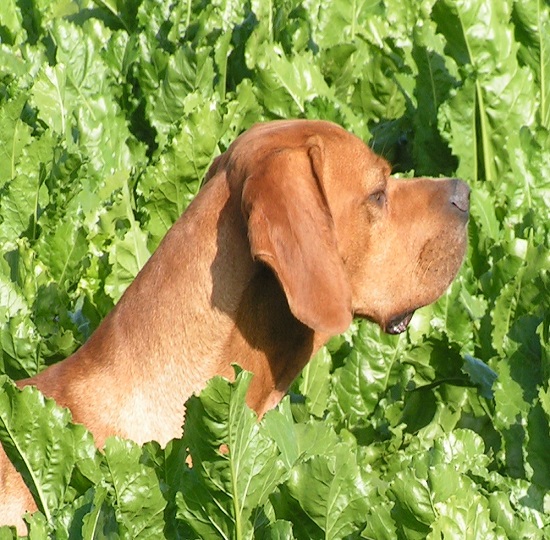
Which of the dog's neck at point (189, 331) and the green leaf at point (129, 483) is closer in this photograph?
the green leaf at point (129, 483)

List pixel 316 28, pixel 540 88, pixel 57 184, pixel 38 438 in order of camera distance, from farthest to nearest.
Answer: pixel 316 28
pixel 540 88
pixel 57 184
pixel 38 438

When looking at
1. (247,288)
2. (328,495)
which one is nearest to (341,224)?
(247,288)

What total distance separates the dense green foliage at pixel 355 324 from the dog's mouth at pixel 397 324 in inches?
15.4

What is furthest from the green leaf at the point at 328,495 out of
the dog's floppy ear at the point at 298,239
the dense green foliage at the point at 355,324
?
the dog's floppy ear at the point at 298,239

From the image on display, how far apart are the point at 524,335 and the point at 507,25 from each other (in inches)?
96.8

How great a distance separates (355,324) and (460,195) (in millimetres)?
1129

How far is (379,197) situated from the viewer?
4.48 m

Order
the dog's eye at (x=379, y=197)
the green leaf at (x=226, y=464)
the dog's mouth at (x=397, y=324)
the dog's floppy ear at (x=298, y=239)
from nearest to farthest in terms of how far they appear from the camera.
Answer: the green leaf at (x=226, y=464), the dog's floppy ear at (x=298, y=239), the dog's eye at (x=379, y=197), the dog's mouth at (x=397, y=324)

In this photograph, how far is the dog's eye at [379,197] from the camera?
445cm

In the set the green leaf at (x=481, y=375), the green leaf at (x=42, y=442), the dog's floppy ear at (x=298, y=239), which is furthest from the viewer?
the green leaf at (x=481, y=375)

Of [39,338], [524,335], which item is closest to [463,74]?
[524,335]

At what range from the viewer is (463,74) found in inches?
266

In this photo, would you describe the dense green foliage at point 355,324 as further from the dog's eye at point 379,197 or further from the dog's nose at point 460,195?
the dog's eye at point 379,197

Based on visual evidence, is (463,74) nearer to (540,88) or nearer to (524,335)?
(540,88)
